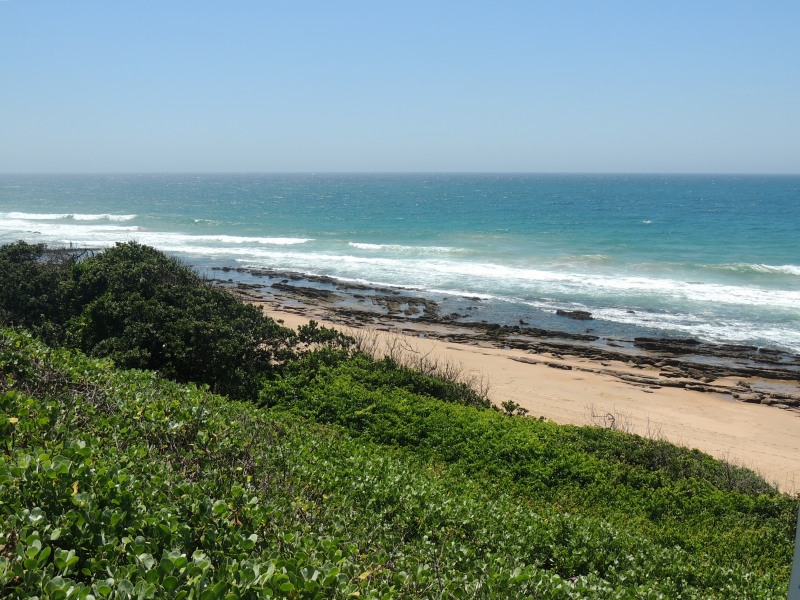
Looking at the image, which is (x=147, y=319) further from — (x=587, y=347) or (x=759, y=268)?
(x=759, y=268)

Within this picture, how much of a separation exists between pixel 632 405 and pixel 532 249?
27.5m

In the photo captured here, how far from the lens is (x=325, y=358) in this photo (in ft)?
43.1

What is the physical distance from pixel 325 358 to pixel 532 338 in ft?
37.9

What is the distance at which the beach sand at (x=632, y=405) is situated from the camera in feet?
45.8

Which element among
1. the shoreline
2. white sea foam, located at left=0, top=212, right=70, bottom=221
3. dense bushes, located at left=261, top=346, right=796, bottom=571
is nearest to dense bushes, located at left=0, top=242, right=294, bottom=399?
dense bushes, located at left=261, top=346, right=796, bottom=571

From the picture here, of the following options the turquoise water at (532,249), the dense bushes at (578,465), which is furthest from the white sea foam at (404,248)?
the dense bushes at (578,465)

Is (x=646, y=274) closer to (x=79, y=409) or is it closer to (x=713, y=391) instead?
(x=713, y=391)

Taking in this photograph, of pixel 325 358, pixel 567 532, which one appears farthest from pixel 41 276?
pixel 567 532

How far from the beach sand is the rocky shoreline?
0.81 ft

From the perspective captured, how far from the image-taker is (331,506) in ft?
18.2

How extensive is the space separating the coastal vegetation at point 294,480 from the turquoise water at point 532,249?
47.3 ft

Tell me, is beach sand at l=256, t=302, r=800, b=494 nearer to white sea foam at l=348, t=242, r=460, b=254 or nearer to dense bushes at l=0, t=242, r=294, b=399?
dense bushes at l=0, t=242, r=294, b=399

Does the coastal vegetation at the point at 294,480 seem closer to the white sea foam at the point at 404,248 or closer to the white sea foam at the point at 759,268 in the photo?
the white sea foam at the point at 759,268

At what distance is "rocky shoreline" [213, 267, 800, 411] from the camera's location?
1870 centimetres
